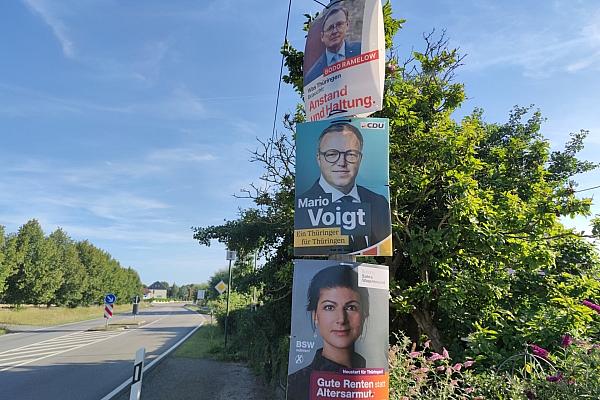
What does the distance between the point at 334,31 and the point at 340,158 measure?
1474mm

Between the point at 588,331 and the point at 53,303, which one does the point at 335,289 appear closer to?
the point at 588,331

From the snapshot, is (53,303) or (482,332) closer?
(482,332)

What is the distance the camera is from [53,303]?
4922cm

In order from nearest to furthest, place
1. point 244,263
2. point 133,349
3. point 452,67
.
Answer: point 452,67
point 244,263
point 133,349

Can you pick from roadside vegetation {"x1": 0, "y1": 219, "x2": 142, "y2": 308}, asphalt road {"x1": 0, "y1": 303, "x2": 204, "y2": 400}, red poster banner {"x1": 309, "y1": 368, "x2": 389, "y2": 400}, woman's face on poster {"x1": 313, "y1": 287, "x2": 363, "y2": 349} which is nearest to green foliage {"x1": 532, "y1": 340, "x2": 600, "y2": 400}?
red poster banner {"x1": 309, "y1": 368, "x2": 389, "y2": 400}

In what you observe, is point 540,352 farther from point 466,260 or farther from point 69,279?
point 69,279

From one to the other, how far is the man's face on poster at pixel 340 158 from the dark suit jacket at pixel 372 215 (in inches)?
5.0

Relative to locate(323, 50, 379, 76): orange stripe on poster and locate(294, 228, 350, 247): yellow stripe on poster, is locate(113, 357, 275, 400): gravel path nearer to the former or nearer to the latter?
locate(294, 228, 350, 247): yellow stripe on poster

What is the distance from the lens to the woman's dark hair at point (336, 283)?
3725 millimetres

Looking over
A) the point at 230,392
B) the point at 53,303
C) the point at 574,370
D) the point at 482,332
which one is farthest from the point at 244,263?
the point at 53,303

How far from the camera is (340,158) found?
13.4 ft

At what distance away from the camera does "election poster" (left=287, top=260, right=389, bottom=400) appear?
11.8 feet

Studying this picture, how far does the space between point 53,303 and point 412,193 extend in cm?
5457

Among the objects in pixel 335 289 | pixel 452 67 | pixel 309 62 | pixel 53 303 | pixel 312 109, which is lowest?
pixel 53 303
